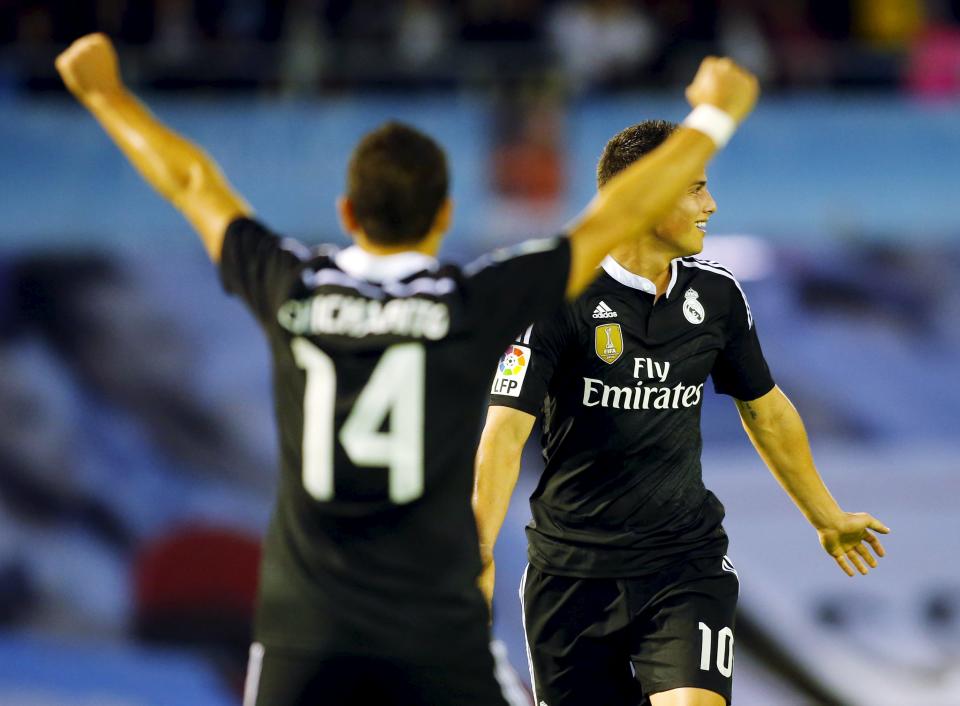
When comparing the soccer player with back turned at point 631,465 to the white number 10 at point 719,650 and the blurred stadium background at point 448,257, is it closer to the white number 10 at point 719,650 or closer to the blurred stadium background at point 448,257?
the white number 10 at point 719,650

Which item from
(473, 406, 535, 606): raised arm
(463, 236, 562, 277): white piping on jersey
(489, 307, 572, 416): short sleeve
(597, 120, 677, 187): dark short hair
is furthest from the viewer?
(597, 120, 677, 187): dark short hair

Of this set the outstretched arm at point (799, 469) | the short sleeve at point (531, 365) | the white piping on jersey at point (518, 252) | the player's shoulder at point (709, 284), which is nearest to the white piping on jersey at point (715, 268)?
the player's shoulder at point (709, 284)

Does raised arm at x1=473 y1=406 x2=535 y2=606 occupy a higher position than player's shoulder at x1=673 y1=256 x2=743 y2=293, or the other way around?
player's shoulder at x1=673 y1=256 x2=743 y2=293

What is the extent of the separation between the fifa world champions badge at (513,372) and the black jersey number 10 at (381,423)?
1.57 metres

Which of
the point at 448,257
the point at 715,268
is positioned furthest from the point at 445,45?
the point at 715,268

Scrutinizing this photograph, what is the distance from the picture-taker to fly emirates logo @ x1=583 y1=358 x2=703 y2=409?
4.86m

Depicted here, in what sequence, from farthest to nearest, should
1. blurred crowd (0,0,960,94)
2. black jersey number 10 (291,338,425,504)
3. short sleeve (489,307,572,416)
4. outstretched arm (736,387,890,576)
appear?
blurred crowd (0,0,960,94), outstretched arm (736,387,890,576), short sleeve (489,307,572,416), black jersey number 10 (291,338,425,504)

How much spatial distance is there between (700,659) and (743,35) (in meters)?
9.36

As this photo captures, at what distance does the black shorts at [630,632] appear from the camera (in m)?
4.83

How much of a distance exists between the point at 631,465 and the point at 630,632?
585 millimetres

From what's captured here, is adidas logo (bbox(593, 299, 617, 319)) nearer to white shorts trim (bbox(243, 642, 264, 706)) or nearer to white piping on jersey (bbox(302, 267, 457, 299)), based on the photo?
white piping on jersey (bbox(302, 267, 457, 299))

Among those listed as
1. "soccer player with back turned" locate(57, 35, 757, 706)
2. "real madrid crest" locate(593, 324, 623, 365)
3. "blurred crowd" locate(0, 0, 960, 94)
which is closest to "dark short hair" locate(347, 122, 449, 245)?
"soccer player with back turned" locate(57, 35, 757, 706)

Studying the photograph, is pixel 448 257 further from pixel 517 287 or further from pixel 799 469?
pixel 517 287

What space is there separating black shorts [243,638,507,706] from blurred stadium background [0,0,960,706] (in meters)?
8.19
